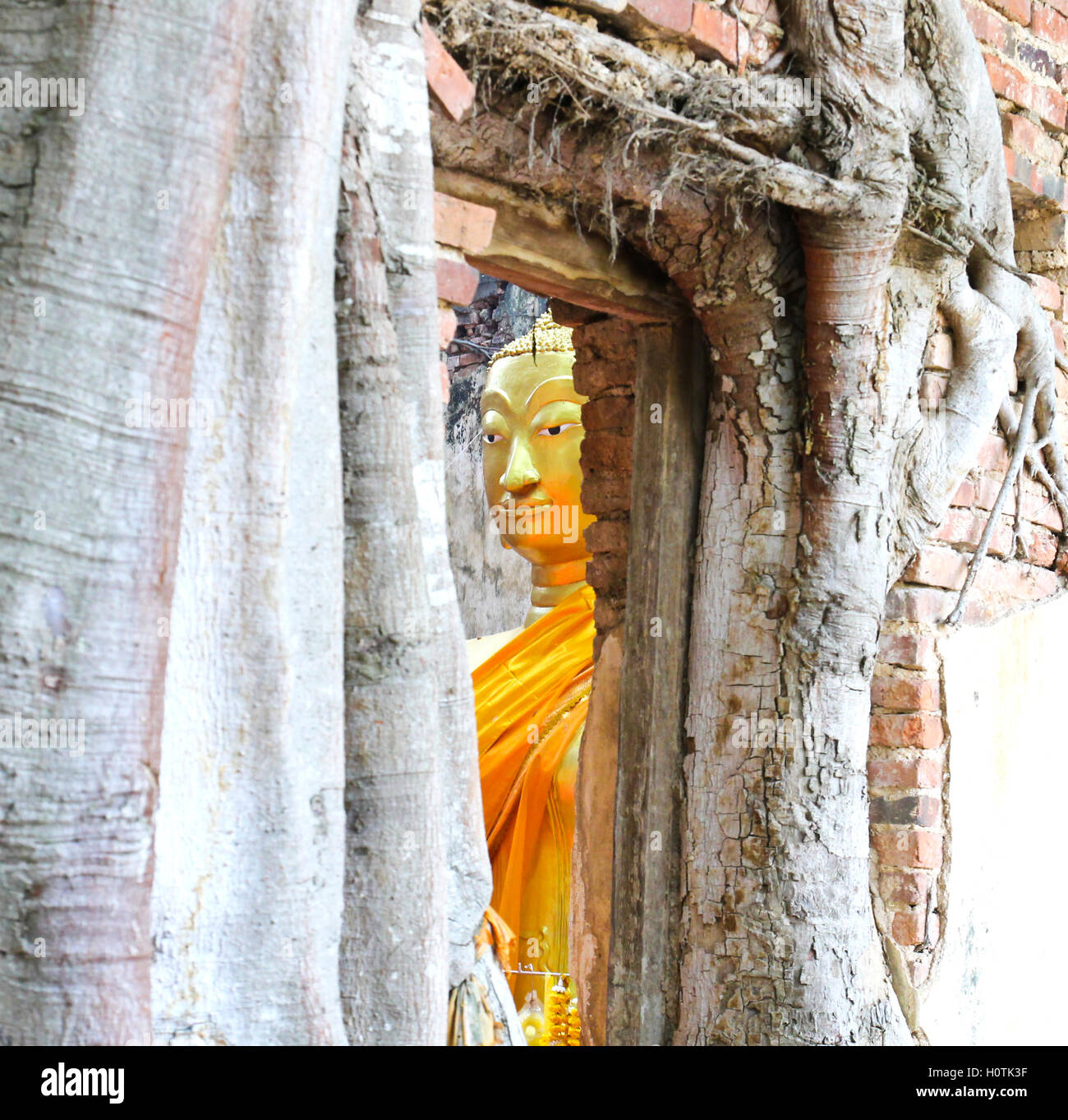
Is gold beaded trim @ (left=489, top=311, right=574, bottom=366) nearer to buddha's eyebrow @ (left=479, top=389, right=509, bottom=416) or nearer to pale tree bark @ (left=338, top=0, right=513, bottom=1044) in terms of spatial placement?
buddha's eyebrow @ (left=479, top=389, right=509, bottom=416)

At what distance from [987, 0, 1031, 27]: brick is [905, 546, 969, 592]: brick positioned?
120 cm

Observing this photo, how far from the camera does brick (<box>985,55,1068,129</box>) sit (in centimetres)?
293

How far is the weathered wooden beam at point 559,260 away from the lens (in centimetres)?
220

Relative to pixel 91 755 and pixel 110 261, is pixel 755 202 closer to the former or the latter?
pixel 110 261

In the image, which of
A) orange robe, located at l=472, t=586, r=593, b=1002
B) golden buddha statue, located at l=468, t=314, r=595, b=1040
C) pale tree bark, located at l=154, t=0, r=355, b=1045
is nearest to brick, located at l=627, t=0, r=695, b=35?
pale tree bark, located at l=154, t=0, r=355, b=1045

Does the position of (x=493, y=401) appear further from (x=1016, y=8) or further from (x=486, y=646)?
(x=1016, y=8)

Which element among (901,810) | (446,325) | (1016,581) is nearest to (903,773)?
(901,810)

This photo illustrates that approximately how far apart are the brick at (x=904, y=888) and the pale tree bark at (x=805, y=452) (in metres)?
0.13

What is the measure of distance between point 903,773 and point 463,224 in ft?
4.64

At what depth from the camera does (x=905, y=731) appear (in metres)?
2.71

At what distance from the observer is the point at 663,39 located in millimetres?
2164

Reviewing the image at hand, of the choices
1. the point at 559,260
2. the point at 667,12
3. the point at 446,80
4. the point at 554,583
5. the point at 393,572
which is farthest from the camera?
the point at 554,583

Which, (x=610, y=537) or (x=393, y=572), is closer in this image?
(x=393, y=572)

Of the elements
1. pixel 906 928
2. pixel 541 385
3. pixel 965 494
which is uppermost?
pixel 541 385
